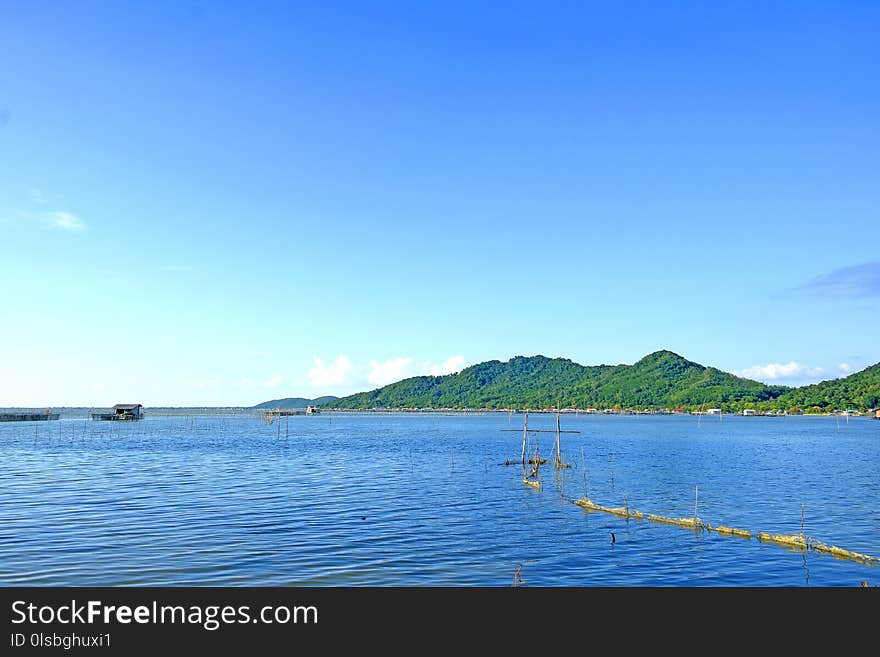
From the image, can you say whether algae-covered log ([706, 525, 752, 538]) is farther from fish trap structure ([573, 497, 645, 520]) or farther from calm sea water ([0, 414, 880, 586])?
fish trap structure ([573, 497, 645, 520])

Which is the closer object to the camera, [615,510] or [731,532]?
[731,532]

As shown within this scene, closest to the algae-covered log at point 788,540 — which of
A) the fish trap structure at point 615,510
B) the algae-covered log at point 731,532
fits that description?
the algae-covered log at point 731,532

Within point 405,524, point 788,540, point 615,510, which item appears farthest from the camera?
point 615,510

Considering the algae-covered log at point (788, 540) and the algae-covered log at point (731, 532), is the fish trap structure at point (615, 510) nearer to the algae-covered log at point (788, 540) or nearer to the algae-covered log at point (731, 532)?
the algae-covered log at point (731, 532)

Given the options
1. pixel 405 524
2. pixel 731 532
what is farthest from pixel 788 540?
pixel 405 524

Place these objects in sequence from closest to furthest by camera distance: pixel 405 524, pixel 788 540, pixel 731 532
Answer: pixel 788 540 → pixel 731 532 → pixel 405 524

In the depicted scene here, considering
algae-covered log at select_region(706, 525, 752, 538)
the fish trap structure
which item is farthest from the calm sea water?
algae-covered log at select_region(706, 525, 752, 538)

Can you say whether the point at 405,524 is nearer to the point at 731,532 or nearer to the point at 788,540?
the point at 731,532

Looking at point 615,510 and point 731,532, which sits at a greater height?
point 615,510

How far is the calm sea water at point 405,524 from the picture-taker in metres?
27.2

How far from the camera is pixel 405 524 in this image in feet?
127

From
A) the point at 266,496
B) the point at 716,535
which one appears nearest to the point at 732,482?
the point at 716,535
